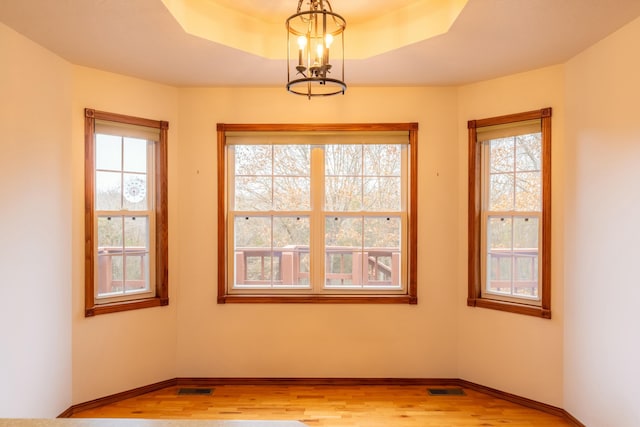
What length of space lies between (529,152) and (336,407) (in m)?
2.56

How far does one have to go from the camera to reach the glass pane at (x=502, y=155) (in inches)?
151

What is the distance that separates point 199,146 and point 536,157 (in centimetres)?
283

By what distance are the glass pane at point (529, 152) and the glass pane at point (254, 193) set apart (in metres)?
2.12

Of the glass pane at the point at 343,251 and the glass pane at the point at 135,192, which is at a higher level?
the glass pane at the point at 135,192

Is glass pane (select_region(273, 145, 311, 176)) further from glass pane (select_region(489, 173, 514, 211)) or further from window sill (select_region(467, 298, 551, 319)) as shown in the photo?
window sill (select_region(467, 298, 551, 319))

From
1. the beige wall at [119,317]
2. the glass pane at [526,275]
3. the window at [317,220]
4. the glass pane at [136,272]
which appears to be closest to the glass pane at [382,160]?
the window at [317,220]

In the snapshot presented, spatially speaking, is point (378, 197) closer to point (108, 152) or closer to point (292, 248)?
point (292, 248)

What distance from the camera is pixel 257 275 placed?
13.7 ft

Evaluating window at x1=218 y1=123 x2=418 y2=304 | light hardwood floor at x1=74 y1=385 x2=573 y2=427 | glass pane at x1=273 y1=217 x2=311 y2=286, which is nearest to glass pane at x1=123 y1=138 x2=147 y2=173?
window at x1=218 y1=123 x2=418 y2=304

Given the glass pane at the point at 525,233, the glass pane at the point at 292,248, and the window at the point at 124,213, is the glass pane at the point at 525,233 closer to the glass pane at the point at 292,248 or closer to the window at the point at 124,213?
the glass pane at the point at 292,248

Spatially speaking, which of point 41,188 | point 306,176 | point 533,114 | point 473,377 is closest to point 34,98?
point 41,188

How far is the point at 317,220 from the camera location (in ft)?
13.6

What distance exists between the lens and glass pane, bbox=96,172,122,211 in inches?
145

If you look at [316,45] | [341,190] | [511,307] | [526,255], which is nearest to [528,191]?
[526,255]
